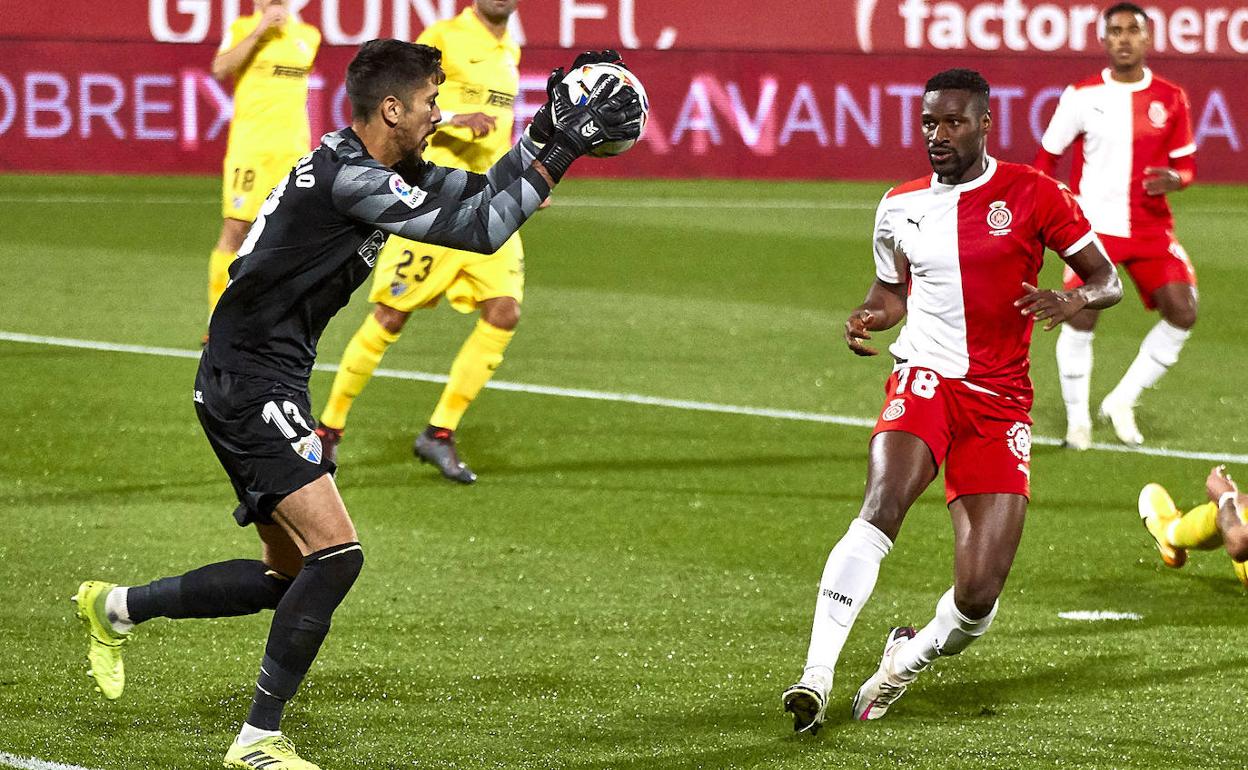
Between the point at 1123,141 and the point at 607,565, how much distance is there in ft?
14.2

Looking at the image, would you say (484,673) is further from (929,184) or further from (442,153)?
(442,153)

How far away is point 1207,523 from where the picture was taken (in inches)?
260

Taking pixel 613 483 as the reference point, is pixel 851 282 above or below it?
below

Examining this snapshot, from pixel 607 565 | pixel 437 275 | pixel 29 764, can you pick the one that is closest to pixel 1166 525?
pixel 607 565

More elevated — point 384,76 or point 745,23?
point 384,76

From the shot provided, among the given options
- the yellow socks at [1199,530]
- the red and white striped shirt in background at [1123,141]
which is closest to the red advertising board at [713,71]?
the red and white striped shirt in background at [1123,141]

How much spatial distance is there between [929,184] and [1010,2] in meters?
18.3

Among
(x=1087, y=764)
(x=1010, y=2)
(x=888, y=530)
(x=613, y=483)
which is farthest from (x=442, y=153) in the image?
(x=1010, y=2)

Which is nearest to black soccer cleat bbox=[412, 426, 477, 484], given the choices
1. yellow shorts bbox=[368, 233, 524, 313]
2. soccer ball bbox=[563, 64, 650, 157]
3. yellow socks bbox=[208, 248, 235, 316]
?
yellow shorts bbox=[368, 233, 524, 313]

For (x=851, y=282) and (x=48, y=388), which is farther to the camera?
(x=851, y=282)

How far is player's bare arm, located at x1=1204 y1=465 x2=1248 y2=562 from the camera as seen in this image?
5.62 m

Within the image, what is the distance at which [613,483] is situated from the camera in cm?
877

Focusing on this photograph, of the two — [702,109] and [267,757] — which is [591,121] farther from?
[702,109]

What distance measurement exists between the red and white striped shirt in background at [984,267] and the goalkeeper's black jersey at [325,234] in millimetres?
1337
